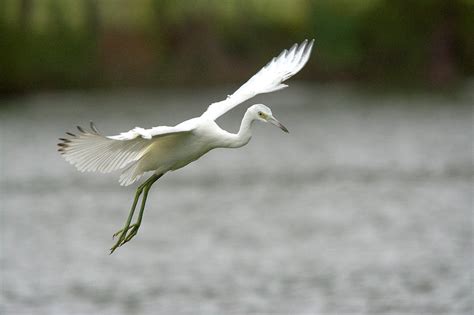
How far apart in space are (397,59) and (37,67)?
20810 mm

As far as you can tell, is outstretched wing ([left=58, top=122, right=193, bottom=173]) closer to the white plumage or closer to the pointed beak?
the white plumage

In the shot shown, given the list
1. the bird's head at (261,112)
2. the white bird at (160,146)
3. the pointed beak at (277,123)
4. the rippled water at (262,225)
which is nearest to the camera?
the pointed beak at (277,123)

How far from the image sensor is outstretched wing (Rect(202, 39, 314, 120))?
40.5 ft

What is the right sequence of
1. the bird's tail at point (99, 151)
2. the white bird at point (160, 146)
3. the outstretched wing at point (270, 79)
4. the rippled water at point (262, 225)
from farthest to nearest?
1. the rippled water at point (262, 225)
2. the outstretched wing at point (270, 79)
3. the white bird at point (160, 146)
4. the bird's tail at point (99, 151)

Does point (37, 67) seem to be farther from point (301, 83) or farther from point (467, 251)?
point (467, 251)

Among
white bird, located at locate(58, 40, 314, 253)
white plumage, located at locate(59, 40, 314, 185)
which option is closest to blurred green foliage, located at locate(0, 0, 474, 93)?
white plumage, located at locate(59, 40, 314, 185)

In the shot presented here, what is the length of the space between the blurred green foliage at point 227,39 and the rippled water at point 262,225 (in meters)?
16.1

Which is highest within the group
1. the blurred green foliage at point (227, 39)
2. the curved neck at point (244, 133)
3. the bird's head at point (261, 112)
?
the blurred green foliage at point (227, 39)

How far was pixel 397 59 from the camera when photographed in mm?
64312

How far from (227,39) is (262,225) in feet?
117

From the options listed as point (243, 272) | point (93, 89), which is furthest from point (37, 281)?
point (93, 89)

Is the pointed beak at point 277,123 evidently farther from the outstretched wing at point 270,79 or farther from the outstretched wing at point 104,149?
the outstretched wing at point 104,149

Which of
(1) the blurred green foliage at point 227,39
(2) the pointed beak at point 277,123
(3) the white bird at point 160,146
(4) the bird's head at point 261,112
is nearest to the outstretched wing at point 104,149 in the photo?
(3) the white bird at point 160,146

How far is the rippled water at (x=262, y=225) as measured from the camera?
22.8 m
